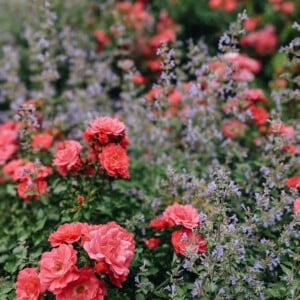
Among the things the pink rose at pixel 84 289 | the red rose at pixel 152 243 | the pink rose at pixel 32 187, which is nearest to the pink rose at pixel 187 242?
the red rose at pixel 152 243

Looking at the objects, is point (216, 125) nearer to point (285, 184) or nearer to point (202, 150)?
point (202, 150)

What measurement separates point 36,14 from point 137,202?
2153 millimetres

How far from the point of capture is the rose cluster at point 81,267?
2115mm

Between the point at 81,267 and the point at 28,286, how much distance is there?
0.20 metres

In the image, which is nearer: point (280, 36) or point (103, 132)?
point (103, 132)

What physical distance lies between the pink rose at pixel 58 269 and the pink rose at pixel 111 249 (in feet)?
0.22

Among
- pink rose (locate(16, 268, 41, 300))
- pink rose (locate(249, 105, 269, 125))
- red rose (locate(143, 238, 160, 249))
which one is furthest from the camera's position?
pink rose (locate(249, 105, 269, 125))

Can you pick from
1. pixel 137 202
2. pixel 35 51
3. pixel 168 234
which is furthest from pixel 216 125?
pixel 35 51

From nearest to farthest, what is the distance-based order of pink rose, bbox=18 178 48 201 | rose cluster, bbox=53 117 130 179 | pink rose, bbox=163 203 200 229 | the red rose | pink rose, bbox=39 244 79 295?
pink rose, bbox=39 244 79 295, pink rose, bbox=163 203 200 229, rose cluster, bbox=53 117 130 179, the red rose, pink rose, bbox=18 178 48 201

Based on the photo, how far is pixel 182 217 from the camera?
2477mm

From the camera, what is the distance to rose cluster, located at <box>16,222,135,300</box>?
212 centimetres

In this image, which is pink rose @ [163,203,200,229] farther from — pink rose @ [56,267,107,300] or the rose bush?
pink rose @ [56,267,107,300]

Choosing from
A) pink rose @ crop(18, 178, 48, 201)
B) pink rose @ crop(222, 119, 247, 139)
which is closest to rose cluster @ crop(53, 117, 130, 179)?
pink rose @ crop(18, 178, 48, 201)

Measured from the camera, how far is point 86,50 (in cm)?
505
